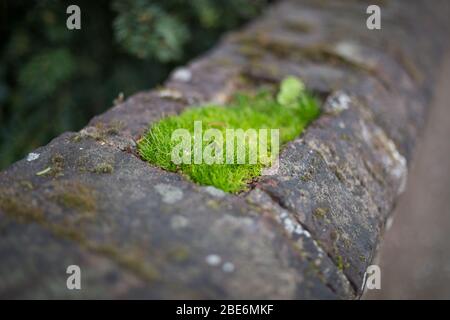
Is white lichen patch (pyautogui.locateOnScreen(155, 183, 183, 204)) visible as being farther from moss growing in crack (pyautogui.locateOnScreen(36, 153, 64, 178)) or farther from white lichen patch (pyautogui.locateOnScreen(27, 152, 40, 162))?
white lichen patch (pyautogui.locateOnScreen(27, 152, 40, 162))

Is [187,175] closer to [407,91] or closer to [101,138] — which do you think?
[101,138]

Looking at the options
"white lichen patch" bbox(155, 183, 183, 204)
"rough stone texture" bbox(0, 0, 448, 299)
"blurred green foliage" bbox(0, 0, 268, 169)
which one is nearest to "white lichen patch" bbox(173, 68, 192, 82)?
"rough stone texture" bbox(0, 0, 448, 299)

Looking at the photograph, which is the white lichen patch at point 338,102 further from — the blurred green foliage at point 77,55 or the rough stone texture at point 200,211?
the blurred green foliage at point 77,55

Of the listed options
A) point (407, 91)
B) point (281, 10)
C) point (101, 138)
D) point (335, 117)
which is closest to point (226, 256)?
point (101, 138)
